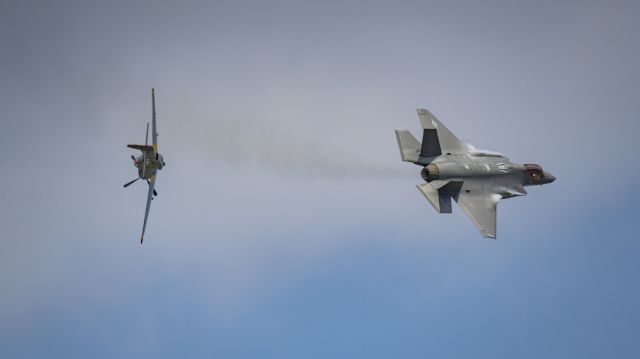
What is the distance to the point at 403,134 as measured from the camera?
217 ft

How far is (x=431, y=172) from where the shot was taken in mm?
62719

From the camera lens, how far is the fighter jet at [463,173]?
62.5 metres

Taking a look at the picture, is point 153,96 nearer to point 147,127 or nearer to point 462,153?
point 147,127

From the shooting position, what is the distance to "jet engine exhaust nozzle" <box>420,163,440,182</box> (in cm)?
6269

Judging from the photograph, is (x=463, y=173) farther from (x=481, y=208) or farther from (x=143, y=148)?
(x=143, y=148)

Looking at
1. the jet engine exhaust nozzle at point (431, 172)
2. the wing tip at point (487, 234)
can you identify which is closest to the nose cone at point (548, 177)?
the wing tip at point (487, 234)

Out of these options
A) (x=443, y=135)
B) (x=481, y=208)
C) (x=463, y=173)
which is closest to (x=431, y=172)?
(x=463, y=173)

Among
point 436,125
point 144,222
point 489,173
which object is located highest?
point 436,125

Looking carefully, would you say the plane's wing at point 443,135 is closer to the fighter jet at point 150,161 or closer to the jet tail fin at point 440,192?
the jet tail fin at point 440,192

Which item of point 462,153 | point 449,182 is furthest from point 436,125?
point 449,182

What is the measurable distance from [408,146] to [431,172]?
14.0ft

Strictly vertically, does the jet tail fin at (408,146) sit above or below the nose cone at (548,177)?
above

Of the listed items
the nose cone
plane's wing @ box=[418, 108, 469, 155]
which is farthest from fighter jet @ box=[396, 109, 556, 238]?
the nose cone

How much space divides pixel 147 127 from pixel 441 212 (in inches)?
1038
